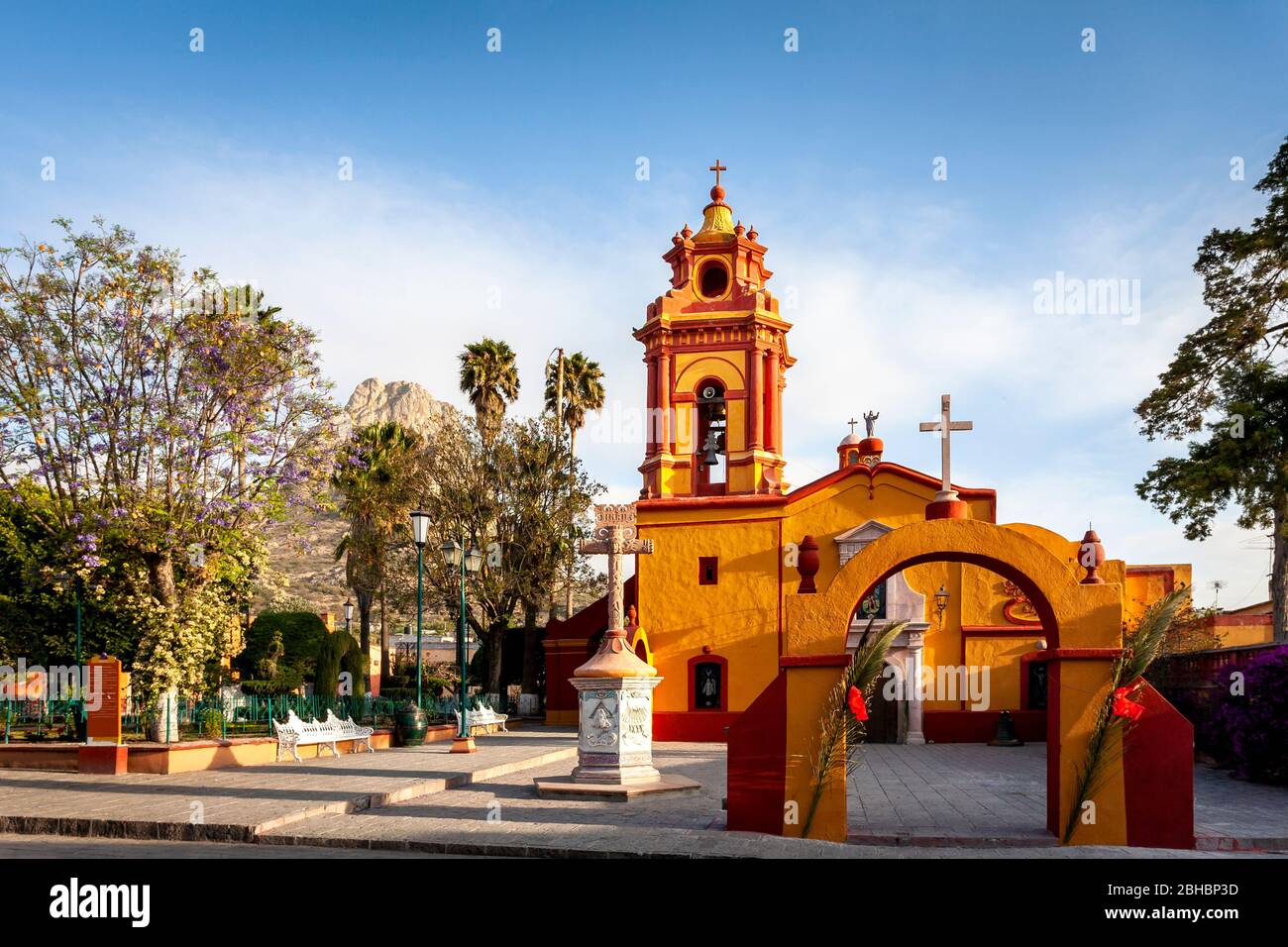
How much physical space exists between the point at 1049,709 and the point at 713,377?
17476 millimetres

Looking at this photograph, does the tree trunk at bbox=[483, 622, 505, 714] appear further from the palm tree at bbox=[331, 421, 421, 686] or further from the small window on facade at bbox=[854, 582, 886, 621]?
the small window on facade at bbox=[854, 582, 886, 621]

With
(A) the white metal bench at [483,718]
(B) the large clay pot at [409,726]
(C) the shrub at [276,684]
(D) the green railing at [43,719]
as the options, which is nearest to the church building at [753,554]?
(A) the white metal bench at [483,718]

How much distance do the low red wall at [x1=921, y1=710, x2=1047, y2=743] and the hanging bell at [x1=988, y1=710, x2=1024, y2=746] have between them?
325mm

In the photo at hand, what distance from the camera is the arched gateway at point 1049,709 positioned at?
9.67m

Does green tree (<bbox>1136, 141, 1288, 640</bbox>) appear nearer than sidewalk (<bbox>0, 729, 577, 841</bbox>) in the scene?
No

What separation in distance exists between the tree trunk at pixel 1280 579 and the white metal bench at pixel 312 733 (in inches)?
698

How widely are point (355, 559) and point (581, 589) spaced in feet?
26.4

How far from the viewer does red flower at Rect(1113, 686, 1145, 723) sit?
963cm

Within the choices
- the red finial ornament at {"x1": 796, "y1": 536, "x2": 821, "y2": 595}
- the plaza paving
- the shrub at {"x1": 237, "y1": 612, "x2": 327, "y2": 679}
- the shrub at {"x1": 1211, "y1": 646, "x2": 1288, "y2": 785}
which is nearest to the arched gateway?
the red finial ornament at {"x1": 796, "y1": 536, "x2": 821, "y2": 595}

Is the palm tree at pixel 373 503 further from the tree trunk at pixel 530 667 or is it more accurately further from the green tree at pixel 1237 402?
the green tree at pixel 1237 402

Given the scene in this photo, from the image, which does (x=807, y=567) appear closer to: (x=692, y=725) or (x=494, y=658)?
(x=692, y=725)

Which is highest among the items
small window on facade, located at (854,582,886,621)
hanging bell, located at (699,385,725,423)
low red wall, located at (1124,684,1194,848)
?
hanging bell, located at (699,385,725,423)
